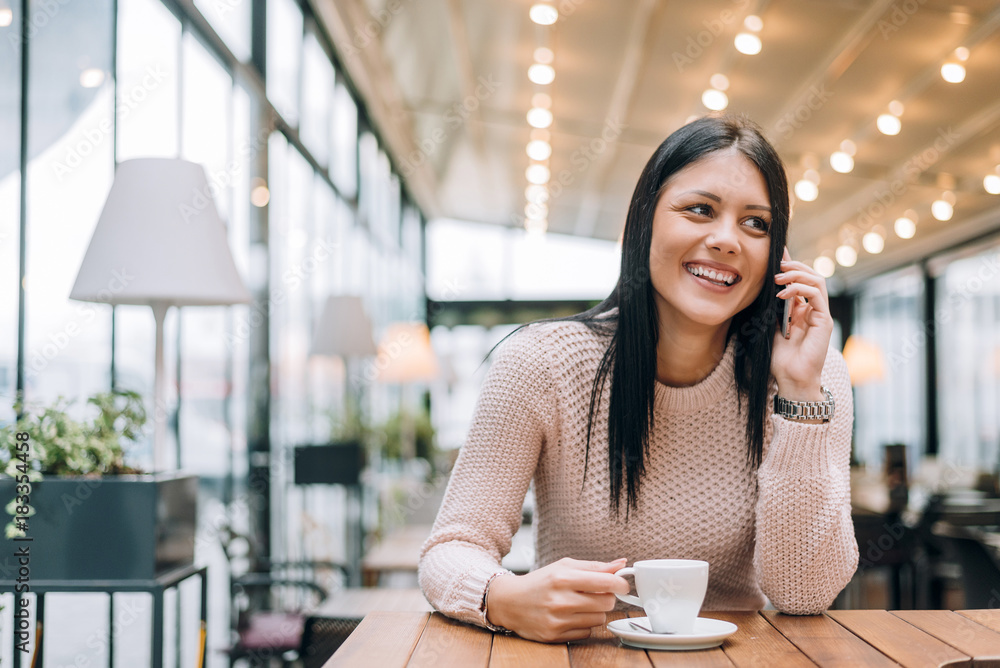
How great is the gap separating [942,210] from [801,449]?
28.1ft

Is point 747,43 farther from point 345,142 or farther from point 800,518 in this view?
point 800,518

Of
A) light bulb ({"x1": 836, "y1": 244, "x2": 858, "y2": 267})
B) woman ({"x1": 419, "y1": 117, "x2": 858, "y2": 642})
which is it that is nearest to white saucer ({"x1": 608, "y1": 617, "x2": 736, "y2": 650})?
woman ({"x1": 419, "y1": 117, "x2": 858, "y2": 642})

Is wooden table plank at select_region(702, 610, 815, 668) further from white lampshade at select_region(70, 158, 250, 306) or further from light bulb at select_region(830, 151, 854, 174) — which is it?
light bulb at select_region(830, 151, 854, 174)

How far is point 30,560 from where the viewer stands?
167cm

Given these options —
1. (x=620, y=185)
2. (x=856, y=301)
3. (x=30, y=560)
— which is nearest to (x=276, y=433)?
(x=30, y=560)

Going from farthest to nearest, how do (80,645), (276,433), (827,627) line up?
(276,433) < (80,645) < (827,627)

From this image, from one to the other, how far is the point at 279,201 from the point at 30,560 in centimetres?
343

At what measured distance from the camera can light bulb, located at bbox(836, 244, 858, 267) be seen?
1117 centimetres

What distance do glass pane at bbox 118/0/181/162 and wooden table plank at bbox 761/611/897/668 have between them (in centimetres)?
229

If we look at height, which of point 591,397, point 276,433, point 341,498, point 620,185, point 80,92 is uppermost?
point 620,185

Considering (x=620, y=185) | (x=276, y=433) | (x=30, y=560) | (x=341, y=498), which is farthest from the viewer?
(x=620, y=185)

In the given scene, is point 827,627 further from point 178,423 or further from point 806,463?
point 178,423

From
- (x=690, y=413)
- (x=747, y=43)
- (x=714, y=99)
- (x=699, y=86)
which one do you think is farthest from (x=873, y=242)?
(x=690, y=413)

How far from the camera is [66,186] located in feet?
7.79
